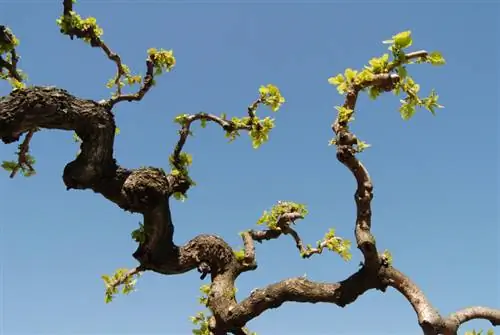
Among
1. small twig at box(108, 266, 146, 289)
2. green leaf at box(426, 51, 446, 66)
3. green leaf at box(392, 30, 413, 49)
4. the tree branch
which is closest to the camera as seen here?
green leaf at box(392, 30, 413, 49)

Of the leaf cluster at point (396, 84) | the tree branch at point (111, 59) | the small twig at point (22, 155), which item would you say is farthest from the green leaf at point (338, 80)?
the small twig at point (22, 155)

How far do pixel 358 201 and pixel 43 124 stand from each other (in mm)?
3726

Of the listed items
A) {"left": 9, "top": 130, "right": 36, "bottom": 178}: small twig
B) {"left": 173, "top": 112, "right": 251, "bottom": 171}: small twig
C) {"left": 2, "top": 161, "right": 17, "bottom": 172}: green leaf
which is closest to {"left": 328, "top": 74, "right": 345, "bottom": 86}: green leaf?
{"left": 173, "top": 112, "right": 251, "bottom": 171}: small twig

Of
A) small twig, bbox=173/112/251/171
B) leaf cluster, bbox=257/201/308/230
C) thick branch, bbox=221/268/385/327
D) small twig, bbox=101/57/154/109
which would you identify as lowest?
thick branch, bbox=221/268/385/327

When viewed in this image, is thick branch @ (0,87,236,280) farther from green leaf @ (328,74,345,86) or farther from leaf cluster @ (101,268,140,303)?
green leaf @ (328,74,345,86)

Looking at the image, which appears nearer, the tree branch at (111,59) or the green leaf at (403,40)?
the green leaf at (403,40)

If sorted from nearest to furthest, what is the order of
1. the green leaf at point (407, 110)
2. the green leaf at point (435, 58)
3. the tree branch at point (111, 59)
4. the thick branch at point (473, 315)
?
the thick branch at point (473, 315)
the green leaf at point (435, 58)
the green leaf at point (407, 110)
the tree branch at point (111, 59)

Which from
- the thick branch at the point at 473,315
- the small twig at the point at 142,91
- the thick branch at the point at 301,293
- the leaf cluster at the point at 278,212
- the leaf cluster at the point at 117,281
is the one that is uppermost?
the small twig at the point at 142,91

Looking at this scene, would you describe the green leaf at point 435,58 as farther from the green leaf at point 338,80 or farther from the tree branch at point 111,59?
the tree branch at point 111,59

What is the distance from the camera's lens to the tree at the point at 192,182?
18.0ft

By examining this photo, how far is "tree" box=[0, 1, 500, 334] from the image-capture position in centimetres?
548

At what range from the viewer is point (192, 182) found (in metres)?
7.39

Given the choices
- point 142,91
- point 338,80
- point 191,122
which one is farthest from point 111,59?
point 338,80

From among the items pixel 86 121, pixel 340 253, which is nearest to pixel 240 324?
pixel 340 253
